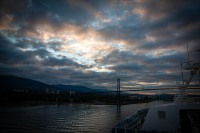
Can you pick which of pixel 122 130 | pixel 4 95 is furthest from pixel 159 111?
pixel 4 95

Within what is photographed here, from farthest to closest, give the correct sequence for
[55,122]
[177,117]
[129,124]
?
1. [55,122]
2. [129,124]
3. [177,117]

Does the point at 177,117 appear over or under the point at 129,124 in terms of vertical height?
over

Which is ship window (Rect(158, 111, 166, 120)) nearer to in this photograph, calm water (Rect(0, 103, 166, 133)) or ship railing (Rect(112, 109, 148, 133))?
ship railing (Rect(112, 109, 148, 133))

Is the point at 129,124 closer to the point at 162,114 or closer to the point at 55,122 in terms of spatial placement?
the point at 162,114

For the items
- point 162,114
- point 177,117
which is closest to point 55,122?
point 162,114

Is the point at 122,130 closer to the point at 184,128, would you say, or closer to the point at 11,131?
the point at 184,128

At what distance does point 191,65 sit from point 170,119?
4.23m

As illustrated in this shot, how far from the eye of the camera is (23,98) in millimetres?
80250

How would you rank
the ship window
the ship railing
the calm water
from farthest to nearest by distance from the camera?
the calm water → the ship window → the ship railing

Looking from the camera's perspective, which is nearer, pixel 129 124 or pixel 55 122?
pixel 129 124

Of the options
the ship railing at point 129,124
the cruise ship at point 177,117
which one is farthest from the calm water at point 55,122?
the cruise ship at point 177,117

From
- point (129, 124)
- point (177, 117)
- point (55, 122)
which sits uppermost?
point (177, 117)

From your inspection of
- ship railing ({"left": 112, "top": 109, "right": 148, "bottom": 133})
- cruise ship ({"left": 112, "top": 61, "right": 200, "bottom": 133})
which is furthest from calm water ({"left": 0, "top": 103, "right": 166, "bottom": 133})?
cruise ship ({"left": 112, "top": 61, "right": 200, "bottom": 133})

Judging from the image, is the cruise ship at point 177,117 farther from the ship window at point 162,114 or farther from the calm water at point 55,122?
the calm water at point 55,122
